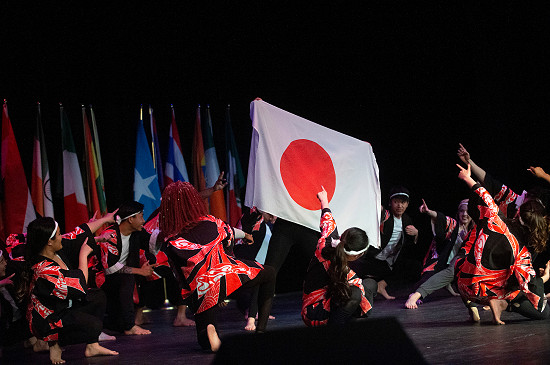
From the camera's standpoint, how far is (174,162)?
24.3ft

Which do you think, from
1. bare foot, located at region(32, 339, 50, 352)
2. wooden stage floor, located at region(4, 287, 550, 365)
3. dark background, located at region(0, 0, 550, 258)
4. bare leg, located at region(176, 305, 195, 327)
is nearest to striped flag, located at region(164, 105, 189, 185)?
dark background, located at region(0, 0, 550, 258)

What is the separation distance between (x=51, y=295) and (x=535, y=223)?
336cm

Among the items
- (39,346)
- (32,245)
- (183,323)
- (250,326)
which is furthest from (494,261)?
(39,346)

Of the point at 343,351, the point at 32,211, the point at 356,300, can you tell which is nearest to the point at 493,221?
the point at 356,300

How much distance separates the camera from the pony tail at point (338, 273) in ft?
13.9

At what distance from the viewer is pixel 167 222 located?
4.24 m

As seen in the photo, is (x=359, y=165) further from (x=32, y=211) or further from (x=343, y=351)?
(x=343, y=351)

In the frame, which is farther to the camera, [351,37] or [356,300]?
[351,37]

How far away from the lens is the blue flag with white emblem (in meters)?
7.00

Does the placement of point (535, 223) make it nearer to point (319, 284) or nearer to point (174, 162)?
point (319, 284)

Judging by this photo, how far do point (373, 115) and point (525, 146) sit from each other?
1.77m

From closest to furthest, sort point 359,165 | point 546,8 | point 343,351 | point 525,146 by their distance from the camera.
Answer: point 343,351 → point 359,165 → point 546,8 → point 525,146

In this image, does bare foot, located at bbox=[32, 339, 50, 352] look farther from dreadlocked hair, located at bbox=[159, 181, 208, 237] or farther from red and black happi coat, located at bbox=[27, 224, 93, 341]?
dreadlocked hair, located at bbox=[159, 181, 208, 237]

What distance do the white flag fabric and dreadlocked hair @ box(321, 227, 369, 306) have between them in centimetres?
88
